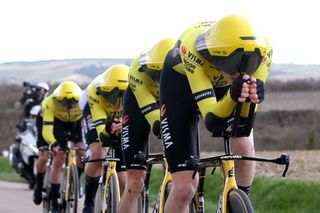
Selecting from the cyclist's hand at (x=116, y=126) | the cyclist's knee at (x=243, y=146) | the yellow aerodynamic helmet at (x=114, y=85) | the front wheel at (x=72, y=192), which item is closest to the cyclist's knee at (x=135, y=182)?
the cyclist's hand at (x=116, y=126)

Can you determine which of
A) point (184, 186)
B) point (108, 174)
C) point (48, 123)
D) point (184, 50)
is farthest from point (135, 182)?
point (48, 123)

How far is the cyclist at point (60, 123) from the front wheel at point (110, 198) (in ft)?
8.85

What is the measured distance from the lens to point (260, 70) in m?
5.60

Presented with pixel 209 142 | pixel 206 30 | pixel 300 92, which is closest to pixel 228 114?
pixel 206 30

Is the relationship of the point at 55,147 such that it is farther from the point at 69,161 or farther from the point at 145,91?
the point at 145,91

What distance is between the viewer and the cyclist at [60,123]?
11008mm

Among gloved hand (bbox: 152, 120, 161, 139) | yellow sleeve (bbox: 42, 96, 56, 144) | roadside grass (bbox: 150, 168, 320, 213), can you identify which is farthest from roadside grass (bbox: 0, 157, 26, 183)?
gloved hand (bbox: 152, 120, 161, 139)

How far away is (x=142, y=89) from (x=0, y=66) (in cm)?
6559

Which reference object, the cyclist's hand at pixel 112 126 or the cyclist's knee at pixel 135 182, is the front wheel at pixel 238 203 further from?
the cyclist's hand at pixel 112 126

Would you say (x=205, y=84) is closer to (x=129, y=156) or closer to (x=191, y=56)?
(x=191, y=56)

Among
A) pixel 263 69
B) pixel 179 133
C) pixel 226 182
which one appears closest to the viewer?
pixel 226 182

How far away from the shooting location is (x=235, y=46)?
5.23m

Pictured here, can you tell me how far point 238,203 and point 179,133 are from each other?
109 cm

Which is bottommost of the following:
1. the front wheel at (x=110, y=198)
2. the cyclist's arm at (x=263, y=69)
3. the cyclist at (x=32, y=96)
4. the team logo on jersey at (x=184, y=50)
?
the cyclist at (x=32, y=96)
